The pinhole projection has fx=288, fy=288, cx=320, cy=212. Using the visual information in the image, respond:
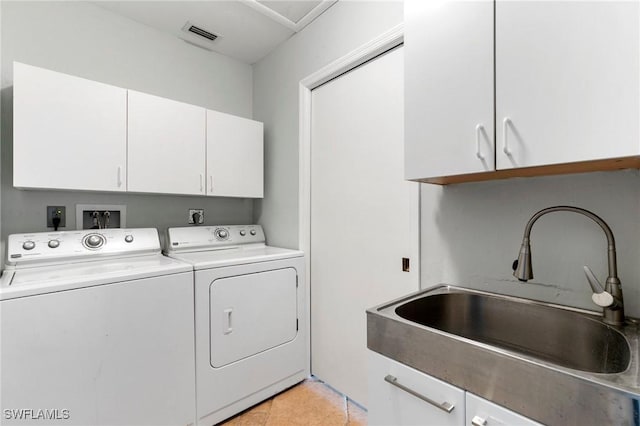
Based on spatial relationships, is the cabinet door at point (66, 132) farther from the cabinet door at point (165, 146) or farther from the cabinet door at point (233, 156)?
the cabinet door at point (233, 156)

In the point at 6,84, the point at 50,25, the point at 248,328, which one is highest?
the point at 50,25

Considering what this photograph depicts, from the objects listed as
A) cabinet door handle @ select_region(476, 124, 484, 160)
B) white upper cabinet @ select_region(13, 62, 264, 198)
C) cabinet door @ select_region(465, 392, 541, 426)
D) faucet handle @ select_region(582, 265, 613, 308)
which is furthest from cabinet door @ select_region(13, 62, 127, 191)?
faucet handle @ select_region(582, 265, 613, 308)

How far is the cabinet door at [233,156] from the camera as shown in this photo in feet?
7.23

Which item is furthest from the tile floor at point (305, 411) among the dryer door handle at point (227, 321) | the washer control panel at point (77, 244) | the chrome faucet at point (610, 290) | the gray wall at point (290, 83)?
the chrome faucet at point (610, 290)

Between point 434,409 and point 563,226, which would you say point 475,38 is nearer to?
point 563,226

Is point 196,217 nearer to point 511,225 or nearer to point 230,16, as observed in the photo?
point 230,16

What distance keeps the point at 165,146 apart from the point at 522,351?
7.52 ft

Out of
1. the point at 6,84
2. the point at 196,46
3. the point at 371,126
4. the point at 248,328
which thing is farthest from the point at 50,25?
the point at 248,328

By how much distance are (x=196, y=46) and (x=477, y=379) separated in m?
2.95

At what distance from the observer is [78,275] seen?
1398 mm

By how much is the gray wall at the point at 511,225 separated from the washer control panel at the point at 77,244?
5.82 feet

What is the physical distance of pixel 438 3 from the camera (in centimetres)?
112

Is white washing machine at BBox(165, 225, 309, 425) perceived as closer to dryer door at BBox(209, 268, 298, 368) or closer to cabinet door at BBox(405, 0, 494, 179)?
dryer door at BBox(209, 268, 298, 368)

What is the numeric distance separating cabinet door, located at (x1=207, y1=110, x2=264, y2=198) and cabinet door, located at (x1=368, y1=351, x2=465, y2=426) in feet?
5.54
